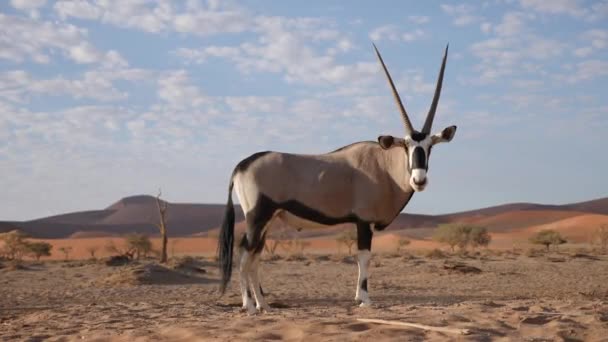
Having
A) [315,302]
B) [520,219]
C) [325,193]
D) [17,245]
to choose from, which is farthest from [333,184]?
[520,219]

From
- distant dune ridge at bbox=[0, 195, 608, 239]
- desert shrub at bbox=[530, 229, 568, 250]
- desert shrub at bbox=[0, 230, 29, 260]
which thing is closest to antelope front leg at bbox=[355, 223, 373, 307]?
desert shrub at bbox=[0, 230, 29, 260]

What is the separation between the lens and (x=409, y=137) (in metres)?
8.50

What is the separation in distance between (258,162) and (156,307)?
297 centimetres

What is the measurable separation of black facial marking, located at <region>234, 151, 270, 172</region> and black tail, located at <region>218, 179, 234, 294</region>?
1.03ft

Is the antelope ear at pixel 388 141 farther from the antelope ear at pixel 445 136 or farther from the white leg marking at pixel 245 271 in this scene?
the white leg marking at pixel 245 271

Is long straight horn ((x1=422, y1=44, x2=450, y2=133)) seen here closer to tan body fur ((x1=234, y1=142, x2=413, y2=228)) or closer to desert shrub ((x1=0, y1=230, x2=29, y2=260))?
tan body fur ((x1=234, y1=142, x2=413, y2=228))

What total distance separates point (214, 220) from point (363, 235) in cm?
12679

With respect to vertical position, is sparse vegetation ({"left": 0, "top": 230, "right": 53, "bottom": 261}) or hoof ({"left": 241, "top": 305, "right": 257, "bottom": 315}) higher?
sparse vegetation ({"left": 0, "top": 230, "right": 53, "bottom": 261})

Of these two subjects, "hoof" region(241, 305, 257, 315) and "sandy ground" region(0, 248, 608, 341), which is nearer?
"sandy ground" region(0, 248, 608, 341)

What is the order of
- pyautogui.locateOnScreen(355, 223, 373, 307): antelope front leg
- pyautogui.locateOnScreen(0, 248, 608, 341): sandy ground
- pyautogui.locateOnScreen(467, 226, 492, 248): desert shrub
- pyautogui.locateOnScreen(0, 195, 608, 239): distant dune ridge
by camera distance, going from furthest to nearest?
1. pyautogui.locateOnScreen(0, 195, 608, 239): distant dune ridge
2. pyautogui.locateOnScreen(467, 226, 492, 248): desert shrub
3. pyautogui.locateOnScreen(355, 223, 373, 307): antelope front leg
4. pyautogui.locateOnScreen(0, 248, 608, 341): sandy ground

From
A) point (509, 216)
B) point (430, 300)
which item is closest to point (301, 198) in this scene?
point (430, 300)

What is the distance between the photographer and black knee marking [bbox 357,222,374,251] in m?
8.71

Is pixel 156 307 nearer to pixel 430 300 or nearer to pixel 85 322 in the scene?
pixel 85 322

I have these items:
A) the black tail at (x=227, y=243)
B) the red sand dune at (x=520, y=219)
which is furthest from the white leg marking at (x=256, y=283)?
the red sand dune at (x=520, y=219)
